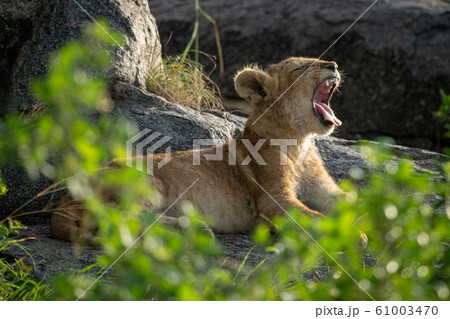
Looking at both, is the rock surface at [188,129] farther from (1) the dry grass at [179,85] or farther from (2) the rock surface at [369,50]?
(2) the rock surface at [369,50]

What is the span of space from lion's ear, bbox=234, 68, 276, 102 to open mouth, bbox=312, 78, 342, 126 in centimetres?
40

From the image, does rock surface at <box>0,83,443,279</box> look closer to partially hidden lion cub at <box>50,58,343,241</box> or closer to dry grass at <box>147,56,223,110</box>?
partially hidden lion cub at <box>50,58,343,241</box>

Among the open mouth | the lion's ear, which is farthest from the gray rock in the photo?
the open mouth

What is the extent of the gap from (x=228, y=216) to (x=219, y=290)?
114 inches

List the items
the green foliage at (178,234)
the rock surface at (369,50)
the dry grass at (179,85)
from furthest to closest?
1. the rock surface at (369,50)
2. the dry grass at (179,85)
3. the green foliage at (178,234)

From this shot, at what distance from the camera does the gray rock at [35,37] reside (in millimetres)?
6094

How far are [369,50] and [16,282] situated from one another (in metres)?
6.89

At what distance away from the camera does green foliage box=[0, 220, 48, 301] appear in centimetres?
355

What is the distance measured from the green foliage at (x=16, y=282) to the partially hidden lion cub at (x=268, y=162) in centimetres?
133

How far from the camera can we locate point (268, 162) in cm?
522

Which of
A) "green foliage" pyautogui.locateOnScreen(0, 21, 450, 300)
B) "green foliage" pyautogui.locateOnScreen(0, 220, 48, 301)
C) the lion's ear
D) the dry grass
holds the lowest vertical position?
"green foliage" pyautogui.locateOnScreen(0, 220, 48, 301)

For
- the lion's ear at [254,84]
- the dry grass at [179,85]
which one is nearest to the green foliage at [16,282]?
the lion's ear at [254,84]

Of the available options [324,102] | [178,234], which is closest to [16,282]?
[178,234]

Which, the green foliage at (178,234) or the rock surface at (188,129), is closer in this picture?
the green foliage at (178,234)
